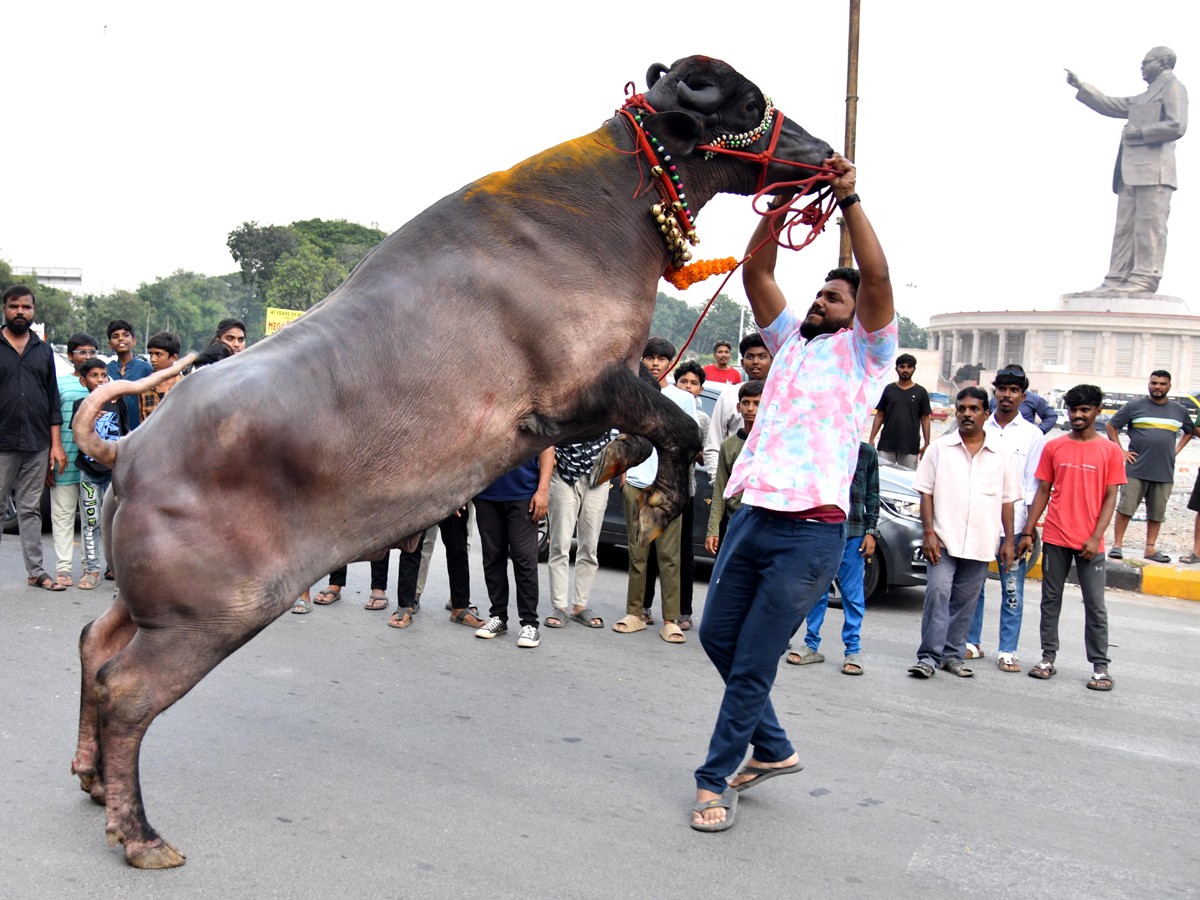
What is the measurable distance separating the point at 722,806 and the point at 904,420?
759 cm

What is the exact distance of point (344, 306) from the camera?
3385mm

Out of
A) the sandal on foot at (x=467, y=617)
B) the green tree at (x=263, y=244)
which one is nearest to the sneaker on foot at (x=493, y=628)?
the sandal on foot at (x=467, y=617)

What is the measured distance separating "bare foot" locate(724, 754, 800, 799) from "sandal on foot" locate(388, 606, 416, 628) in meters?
3.22

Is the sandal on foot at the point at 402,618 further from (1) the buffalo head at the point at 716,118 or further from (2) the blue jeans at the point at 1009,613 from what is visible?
(1) the buffalo head at the point at 716,118

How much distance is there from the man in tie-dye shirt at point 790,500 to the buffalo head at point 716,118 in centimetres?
22

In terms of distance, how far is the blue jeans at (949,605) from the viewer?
6.68 meters

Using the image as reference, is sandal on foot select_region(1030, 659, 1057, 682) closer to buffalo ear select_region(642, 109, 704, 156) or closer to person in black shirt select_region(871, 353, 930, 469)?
person in black shirt select_region(871, 353, 930, 469)

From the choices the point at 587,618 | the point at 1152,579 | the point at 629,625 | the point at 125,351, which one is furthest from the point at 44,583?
the point at 1152,579

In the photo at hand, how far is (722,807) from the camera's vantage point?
401cm

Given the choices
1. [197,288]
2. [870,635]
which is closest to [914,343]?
[197,288]

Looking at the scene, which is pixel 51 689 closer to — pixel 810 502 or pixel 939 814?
pixel 810 502

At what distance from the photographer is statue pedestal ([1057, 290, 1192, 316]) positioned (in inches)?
1901

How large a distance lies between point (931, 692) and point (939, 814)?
204cm

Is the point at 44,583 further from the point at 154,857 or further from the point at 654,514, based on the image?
the point at 654,514
